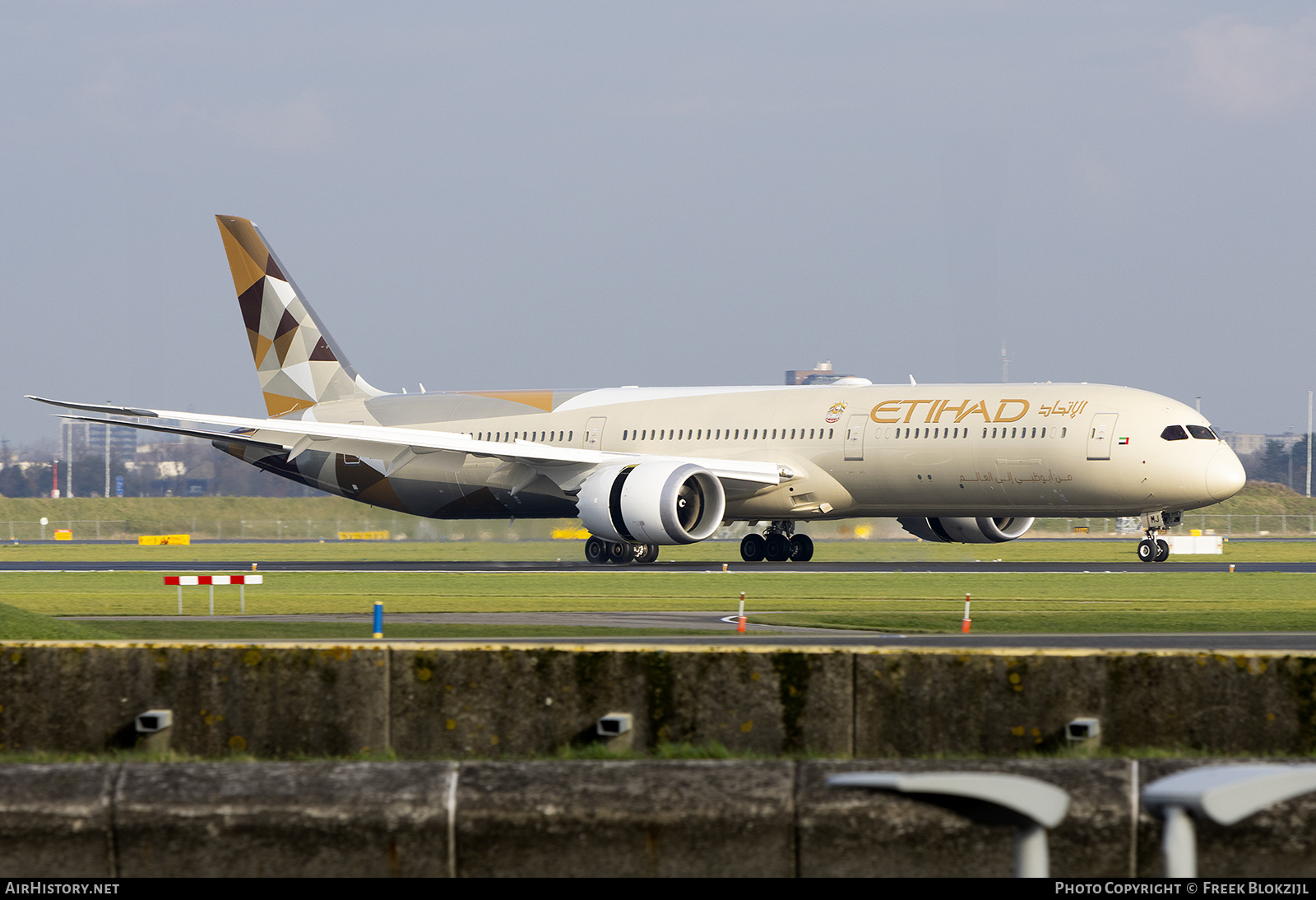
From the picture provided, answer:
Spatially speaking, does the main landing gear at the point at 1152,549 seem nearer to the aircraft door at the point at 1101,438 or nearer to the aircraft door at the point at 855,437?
the aircraft door at the point at 1101,438

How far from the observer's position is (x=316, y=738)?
11.5m

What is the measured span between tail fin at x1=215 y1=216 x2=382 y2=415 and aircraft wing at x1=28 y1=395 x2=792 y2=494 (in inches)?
118

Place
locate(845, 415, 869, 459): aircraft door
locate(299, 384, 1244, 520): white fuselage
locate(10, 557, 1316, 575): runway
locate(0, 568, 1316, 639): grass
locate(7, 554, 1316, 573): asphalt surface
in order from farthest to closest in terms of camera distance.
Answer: locate(845, 415, 869, 459): aircraft door < locate(7, 554, 1316, 573): asphalt surface < locate(10, 557, 1316, 575): runway < locate(299, 384, 1244, 520): white fuselage < locate(0, 568, 1316, 639): grass

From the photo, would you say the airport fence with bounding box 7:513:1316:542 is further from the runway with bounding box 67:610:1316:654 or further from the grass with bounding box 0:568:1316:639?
the runway with bounding box 67:610:1316:654

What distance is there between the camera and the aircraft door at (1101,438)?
39.6 meters

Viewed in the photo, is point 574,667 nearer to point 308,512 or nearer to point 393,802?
point 393,802

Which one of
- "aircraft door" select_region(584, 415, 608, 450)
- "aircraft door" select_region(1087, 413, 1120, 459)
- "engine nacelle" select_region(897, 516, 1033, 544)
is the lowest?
"engine nacelle" select_region(897, 516, 1033, 544)

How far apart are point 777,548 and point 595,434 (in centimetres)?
643

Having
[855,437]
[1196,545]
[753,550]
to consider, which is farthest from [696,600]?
[1196,545]

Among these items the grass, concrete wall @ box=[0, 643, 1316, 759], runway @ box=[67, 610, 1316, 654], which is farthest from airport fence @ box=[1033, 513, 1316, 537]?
concrete wall @ box=[0, 643, 1316, 759]

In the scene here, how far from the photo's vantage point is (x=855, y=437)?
43000 mm

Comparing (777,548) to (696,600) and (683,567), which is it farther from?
(696,600)

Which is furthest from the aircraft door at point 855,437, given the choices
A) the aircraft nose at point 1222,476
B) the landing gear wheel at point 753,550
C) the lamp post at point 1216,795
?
the lamp post at point 1216,795

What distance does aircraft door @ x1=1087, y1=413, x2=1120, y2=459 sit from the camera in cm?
3962
